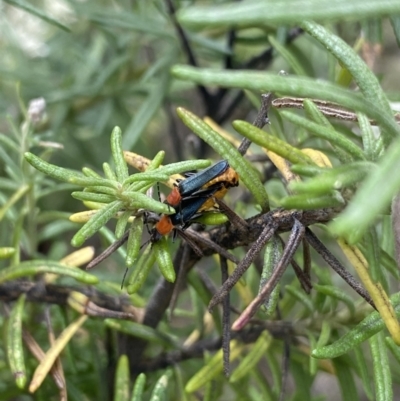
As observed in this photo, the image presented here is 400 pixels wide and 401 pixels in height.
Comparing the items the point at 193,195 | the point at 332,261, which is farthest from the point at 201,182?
the point at 332,261

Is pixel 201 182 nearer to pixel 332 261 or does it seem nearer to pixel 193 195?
pixel 193 195

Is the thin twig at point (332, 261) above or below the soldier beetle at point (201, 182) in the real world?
below

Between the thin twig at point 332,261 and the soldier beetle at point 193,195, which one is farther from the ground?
the soldier beetle at point 193,195

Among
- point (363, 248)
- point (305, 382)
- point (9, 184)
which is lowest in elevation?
point (305, 382)

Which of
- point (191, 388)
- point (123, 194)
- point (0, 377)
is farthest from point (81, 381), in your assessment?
point (123, 194)

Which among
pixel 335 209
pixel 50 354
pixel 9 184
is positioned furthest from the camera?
pixel 9 184

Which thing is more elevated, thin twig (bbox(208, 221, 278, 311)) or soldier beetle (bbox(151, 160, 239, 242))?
soldier beetle (bbox(151, 160, 239, 242))

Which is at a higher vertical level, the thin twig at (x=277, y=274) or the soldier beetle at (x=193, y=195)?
the soldier beetle at (x=193, y=195)

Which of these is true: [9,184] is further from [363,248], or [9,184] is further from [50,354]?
[363,248]
